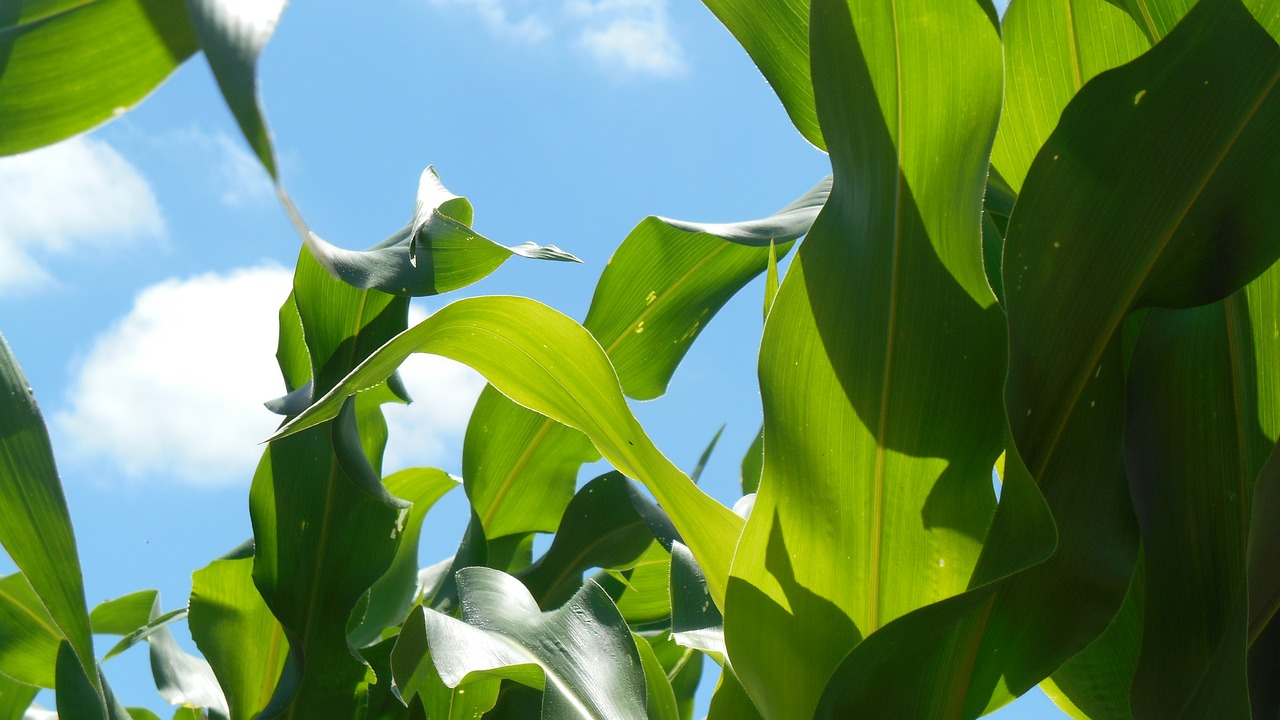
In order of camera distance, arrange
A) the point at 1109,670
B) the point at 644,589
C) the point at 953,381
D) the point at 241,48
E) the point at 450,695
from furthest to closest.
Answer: the point at 644,589 → the point at 450,695 → the point at 1109,670 → the point at 953,381 → the point at 241,48

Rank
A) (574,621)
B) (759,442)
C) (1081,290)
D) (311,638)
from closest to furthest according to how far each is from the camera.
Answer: (1081,290) < (574,621) < (311,638) < (759,442)

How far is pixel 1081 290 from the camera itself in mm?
367

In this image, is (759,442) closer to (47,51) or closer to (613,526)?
(613,526)

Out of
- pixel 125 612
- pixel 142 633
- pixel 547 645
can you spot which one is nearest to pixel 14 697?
pixel 125 612

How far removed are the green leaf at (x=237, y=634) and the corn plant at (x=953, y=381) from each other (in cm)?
20

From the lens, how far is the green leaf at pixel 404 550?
0.86 m

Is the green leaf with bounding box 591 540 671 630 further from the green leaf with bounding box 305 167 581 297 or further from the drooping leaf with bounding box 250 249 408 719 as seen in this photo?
the green leaf with bounding box 305 167 581 297

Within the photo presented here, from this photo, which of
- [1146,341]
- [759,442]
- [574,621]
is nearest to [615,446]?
[574,621]

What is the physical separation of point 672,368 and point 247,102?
1.83 ft

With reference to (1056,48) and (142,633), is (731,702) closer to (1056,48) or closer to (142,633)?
(1056,48)

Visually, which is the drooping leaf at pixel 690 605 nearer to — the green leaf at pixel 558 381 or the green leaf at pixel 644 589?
the green leaf at pixel 558 381

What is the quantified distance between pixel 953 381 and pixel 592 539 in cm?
41

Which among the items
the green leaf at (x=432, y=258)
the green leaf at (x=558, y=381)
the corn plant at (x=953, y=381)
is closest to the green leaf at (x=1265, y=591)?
the corn plant at (x=953, y=381)

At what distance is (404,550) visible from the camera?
2.85 ft
